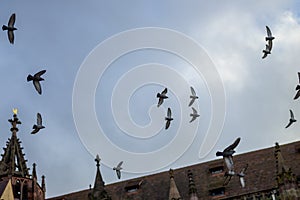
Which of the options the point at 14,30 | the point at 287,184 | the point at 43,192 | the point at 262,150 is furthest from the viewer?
the point at 43,192

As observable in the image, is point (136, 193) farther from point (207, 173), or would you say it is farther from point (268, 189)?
point (268, 189)

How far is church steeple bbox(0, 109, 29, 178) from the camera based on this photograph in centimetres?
3519

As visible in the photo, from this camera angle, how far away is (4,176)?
113 ft

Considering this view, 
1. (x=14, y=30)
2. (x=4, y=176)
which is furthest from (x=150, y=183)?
(x=14, y=30)

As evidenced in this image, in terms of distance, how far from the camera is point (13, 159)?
36094mm

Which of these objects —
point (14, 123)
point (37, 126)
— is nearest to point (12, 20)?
point (37, 126)

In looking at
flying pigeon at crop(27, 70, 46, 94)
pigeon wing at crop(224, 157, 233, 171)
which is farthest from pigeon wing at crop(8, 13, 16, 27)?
pigeon wing at crop(224, 157, 233, 171)

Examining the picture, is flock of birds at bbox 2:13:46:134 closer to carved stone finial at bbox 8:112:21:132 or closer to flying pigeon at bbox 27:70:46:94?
flying pigeon at bbox 27:70:46:94

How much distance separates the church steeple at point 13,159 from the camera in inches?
1385

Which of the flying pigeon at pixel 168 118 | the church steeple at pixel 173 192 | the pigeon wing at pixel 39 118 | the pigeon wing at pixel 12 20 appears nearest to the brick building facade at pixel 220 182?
the church steeple at pixel 173 192

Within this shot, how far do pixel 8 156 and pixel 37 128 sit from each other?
1341 cm

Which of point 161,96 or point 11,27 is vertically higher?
point 11,27

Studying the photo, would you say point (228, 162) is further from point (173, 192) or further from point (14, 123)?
point (14, 123)

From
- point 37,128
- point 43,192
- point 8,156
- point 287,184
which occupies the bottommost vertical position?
point 287,184
